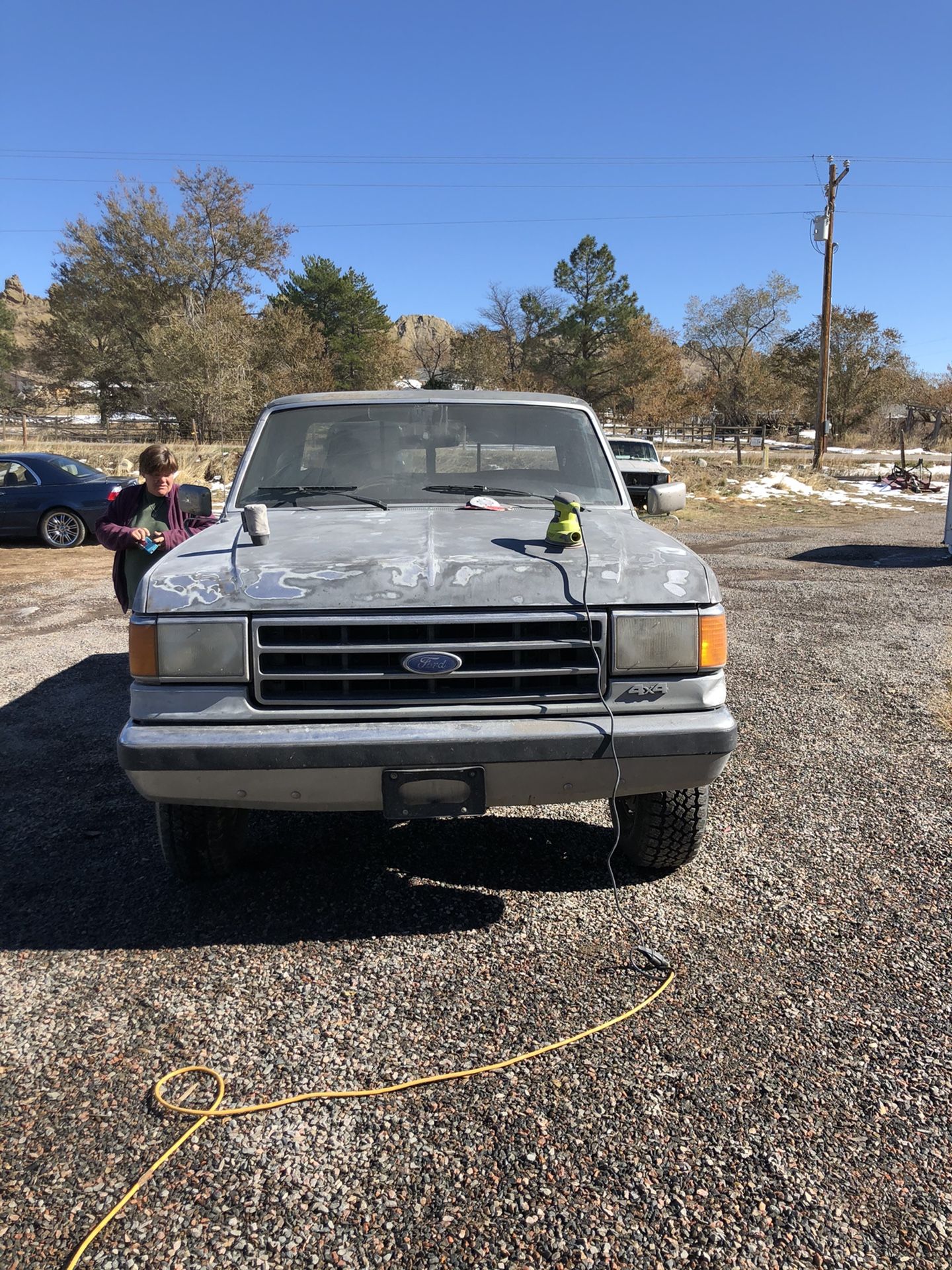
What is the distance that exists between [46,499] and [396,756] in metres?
12.4

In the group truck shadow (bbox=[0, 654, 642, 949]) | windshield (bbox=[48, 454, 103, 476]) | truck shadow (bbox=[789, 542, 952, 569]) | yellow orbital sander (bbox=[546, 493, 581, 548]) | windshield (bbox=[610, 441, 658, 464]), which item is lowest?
truck shadow (bbox=[0, 654, 642, 949])

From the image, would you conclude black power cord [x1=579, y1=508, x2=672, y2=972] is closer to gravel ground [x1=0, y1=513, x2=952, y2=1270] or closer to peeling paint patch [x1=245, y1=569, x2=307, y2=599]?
gravel ground [x1=0, y1=513, x2=952, y2=1270]

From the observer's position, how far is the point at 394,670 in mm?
2713

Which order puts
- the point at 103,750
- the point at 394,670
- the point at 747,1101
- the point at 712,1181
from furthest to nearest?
1. the point at 103,750
2. the point at 394,670
3. the point at 747,1101
4. the point at 712,1181

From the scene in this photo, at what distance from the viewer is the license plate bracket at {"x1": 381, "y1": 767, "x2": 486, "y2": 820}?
265 centimetres

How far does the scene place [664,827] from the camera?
318 cm

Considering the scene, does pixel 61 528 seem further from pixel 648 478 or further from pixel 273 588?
pixel 273 588

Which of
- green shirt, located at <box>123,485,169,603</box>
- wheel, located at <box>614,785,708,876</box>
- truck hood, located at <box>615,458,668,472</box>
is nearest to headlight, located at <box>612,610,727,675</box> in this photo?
wheel, located at <box>614,785,708,876</box>

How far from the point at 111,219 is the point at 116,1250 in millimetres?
60169

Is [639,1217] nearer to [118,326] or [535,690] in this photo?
[535,690]

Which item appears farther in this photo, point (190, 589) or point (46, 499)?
point (46, 499)

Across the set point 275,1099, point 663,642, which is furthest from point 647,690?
point 275,1099

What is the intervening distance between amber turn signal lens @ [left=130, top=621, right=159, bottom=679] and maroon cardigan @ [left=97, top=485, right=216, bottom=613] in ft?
6.99

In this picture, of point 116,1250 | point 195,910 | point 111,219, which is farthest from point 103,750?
point 111,219
